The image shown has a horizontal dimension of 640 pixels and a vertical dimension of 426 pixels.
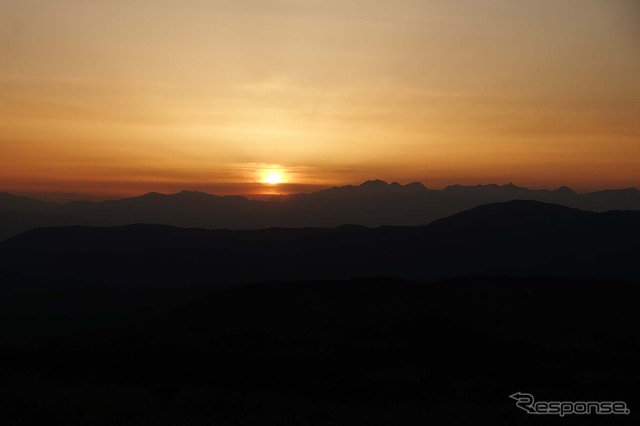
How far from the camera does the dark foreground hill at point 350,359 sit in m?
34.8

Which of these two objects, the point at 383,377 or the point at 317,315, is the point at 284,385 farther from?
the point at 317,315

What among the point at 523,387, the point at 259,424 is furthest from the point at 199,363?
the point at 523,387

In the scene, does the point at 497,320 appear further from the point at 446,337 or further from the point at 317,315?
the point at 317,315

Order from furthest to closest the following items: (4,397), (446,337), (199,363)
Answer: (446,337) < (199,363) < (4,397)

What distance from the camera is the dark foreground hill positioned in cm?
3481

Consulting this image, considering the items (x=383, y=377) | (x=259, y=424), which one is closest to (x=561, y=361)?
(x=383, y=377)

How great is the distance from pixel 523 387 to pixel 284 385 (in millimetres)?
15045

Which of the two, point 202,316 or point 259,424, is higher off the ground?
point 259,424

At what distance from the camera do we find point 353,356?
54.5 m

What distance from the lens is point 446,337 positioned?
202 ft

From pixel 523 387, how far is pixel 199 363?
2342cm

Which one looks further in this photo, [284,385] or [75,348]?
[75,348]

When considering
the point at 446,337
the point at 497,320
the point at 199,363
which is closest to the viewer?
the point at 199,363

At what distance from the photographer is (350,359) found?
53.4 metres
